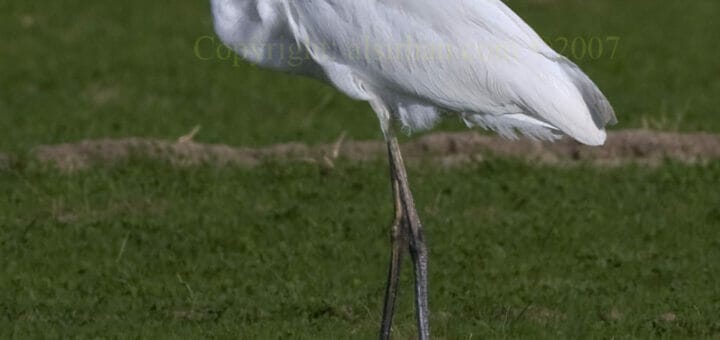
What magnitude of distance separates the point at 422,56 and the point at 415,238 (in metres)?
0.91

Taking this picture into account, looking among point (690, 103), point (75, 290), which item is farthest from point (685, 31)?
point (75, 290)

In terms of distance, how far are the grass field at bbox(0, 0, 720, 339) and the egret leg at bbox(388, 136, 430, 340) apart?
29cm

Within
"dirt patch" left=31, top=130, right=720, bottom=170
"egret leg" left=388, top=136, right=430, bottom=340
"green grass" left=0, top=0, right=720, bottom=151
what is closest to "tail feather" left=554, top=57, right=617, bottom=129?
"egret leg" left=388, top=136, right=430, bottom=340

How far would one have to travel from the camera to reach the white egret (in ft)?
21.9

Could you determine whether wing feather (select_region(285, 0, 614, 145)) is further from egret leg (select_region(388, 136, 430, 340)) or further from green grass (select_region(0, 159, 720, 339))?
green grass (select_region(0, 159, 720, 339))

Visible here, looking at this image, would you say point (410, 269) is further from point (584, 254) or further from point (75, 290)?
point (75, 290)

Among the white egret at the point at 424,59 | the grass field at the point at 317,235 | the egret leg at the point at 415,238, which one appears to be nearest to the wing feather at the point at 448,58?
the white egret at the point at 424,59

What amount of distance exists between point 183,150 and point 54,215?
1.28 m

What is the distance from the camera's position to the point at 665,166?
10297 mm

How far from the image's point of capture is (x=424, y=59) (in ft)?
22.2

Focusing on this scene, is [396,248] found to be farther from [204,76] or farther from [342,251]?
[204,76]

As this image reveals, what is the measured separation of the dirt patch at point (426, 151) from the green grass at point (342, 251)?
0.18 meters

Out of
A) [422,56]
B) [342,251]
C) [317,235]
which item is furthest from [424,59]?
[317,235]

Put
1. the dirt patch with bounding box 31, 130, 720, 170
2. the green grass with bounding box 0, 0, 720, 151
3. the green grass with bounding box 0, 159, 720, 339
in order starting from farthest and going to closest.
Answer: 1. the green grass with bounding box 0, 0, 720, 151
2. the dirt patch with bounding box 31, 130, 720, 170
3. the green grass with bounding box 0, 159, 720, 339
